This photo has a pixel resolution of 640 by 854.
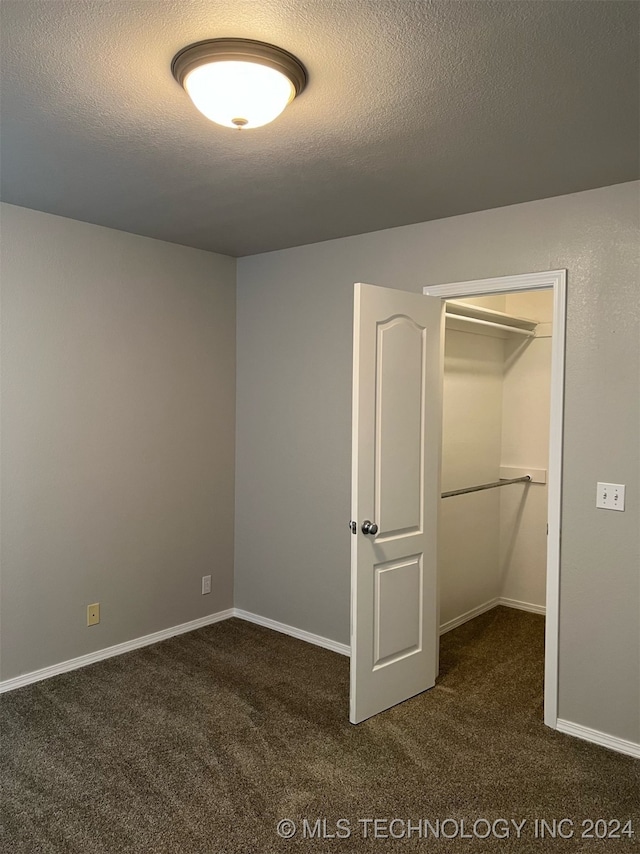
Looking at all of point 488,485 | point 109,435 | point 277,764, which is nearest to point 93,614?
point 109,435

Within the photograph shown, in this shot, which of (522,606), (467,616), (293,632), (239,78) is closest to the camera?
(239,78)

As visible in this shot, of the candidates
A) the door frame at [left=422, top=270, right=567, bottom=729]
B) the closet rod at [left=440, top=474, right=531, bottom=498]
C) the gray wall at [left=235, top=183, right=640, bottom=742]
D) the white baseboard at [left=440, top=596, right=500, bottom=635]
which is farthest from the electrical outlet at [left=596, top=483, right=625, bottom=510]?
the white baseboard at [left=440, top=596, right=500, bottom=635]

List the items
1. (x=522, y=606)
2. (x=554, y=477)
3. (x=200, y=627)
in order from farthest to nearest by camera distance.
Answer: (x=522, y=606)
(x=200, y=627)
(x=554, y=477)

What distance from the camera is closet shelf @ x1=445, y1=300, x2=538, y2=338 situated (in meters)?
4.00

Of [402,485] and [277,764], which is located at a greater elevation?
[402,485]

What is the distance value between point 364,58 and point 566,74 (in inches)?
23.8

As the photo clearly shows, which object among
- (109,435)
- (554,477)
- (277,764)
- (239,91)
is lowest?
(277,764)

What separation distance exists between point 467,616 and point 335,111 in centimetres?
358

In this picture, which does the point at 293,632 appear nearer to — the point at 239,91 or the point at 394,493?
the point at 394,493

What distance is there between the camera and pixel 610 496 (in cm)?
284

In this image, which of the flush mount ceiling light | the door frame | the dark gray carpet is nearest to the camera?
the flush mount ceiling light

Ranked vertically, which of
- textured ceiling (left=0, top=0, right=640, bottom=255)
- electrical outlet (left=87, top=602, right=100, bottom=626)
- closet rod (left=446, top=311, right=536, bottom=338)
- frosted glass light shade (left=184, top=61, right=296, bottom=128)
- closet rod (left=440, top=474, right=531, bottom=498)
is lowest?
electrical outlet (left=87, top=602, right=100, bottom=626)

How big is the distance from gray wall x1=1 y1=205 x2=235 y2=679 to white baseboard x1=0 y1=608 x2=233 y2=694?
0.14ft

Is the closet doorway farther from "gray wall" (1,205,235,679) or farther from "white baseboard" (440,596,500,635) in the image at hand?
"gray wall" (1,205,235,679)
